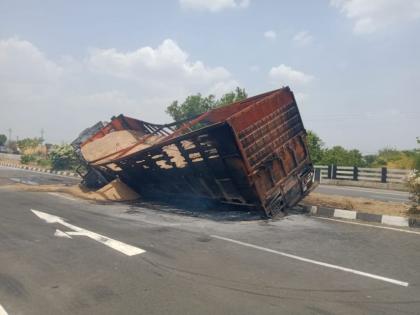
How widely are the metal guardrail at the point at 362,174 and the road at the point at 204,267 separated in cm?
1262

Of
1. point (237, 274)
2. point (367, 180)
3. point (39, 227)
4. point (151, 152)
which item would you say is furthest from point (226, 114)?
point (367, 180)

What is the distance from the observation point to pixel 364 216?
27.9 feet

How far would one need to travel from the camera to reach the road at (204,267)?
359 centimetres


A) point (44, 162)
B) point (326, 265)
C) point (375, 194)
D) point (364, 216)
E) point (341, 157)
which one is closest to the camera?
point (326, 265)

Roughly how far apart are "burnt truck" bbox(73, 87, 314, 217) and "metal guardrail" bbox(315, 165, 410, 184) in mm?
9346

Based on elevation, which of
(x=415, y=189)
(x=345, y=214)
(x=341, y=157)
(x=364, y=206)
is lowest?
(x=345, y=214)

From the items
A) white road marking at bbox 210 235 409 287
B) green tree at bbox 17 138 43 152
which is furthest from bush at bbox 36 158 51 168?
white road marking at bbox 210 235 409 287

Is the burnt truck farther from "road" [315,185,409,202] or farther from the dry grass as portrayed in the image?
"road" [315,185,409,202]

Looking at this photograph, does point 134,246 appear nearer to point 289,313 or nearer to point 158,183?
point 289,313

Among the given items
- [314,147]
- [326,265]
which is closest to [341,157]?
[314,147]

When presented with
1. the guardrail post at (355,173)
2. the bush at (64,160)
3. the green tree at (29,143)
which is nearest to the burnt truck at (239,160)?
the guardrail post at (355,173)

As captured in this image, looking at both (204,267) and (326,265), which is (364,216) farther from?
(204,267)

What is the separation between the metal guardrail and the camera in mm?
19281

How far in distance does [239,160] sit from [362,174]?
15.1 m
